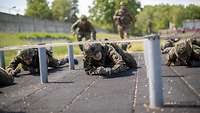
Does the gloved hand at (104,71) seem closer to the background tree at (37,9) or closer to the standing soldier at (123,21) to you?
the standing soldier at (123,21)

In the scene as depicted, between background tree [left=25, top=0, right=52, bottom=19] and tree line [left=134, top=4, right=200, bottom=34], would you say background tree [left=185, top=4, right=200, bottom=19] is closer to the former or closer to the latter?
tree line [left=134, top=4, right=200, bottom=34]

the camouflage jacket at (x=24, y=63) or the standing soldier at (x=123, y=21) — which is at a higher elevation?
the standing soldier at (x=123, y=21)

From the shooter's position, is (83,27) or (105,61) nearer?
(105,61)

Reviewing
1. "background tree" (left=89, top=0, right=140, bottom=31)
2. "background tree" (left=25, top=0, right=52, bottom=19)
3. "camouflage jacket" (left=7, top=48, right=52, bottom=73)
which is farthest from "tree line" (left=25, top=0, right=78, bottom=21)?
"camouflage jacket" (left=7, top=48, right=52, bottom=73)

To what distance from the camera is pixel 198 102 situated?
5.36 meters

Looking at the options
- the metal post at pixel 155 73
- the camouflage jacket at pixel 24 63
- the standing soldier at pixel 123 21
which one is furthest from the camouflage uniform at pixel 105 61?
the standing soldier at pixel 123 21

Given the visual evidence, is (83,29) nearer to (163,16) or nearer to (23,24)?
(23,24)

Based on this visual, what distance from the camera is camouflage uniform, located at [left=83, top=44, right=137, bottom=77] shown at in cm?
898

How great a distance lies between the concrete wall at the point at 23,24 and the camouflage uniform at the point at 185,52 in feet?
68.0

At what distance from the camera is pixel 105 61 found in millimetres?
9633

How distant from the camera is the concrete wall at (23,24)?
98.7 feet

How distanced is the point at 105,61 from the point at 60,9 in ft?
362

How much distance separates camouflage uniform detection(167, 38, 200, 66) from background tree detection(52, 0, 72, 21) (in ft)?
343

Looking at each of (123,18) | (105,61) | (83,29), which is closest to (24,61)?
(105,61)
